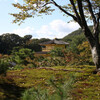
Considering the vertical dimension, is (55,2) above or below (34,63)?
above

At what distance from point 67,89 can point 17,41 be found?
4799cm

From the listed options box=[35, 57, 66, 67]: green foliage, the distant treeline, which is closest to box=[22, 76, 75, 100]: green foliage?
box=[35, 57, 66, 67]: green foliage

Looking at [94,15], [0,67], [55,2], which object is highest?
[55,2]

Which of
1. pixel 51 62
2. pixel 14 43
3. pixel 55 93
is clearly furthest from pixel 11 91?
pixel 14 43

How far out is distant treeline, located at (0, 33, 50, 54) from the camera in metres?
41.0

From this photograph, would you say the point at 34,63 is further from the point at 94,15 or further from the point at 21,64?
the point at 94,15

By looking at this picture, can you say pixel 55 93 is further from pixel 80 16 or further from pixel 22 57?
pixel 22 57

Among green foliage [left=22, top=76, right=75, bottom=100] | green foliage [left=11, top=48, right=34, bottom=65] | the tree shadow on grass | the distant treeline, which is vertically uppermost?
the distant treeline

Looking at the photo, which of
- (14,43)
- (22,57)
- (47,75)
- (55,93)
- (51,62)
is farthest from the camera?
(14,43)

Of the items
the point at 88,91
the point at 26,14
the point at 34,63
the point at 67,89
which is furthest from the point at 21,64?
the point at 67,89

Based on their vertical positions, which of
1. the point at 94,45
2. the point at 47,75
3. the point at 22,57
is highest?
the point at 94,45

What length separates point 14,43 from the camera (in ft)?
147

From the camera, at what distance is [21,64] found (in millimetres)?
13695

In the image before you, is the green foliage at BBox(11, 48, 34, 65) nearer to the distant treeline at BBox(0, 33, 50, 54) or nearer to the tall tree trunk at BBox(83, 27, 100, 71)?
the tall tree trunk at BBox(83, 27, 100, 71)
